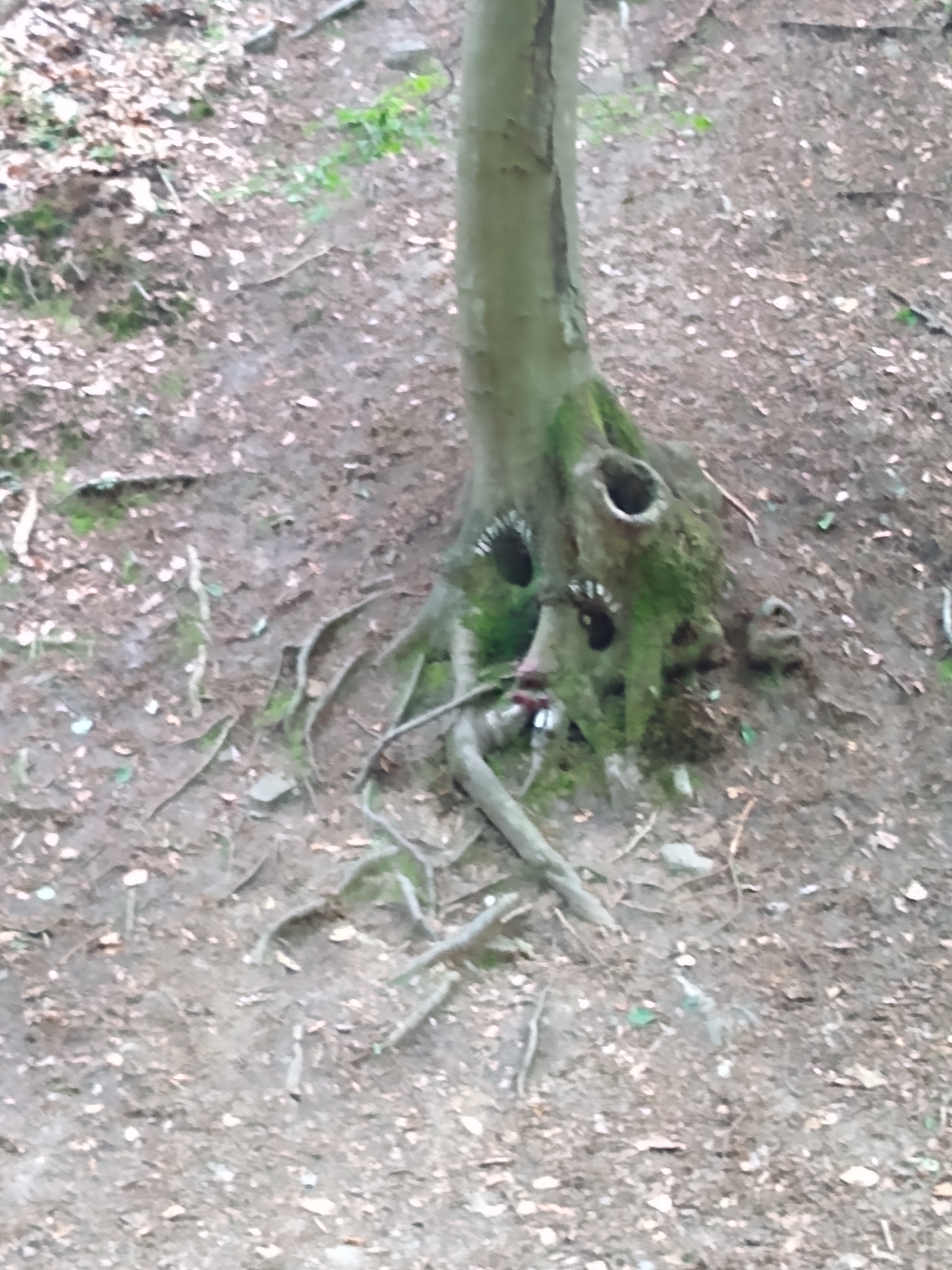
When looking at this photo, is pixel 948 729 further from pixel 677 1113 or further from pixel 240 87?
pixel 240 87

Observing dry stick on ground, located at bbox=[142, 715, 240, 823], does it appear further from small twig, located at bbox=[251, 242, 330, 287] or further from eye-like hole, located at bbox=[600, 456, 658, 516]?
small twig, located at bbox=[251, 242, 330, 287]

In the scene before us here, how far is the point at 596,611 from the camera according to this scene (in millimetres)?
4898

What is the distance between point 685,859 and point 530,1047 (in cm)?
108

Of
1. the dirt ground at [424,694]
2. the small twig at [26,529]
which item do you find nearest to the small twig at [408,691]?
the dirt ground at [424,694]

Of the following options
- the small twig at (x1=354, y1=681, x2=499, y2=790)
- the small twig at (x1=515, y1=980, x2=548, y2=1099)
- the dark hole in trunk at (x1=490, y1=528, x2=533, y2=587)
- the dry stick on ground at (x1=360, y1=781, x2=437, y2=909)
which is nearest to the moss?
the dark hole in trunk at (x1=490, y1=528, x2=533, y2=587)

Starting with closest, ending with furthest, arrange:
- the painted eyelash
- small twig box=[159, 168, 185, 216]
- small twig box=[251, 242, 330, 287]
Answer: the painted eyelash → small twig box=[251, 242, 330, 287] → small twig box=[159, 168, 185, 216]

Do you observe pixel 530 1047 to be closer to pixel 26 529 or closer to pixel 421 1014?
pixel 421 1014

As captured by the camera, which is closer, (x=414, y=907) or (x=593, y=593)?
(x=414, y=907)

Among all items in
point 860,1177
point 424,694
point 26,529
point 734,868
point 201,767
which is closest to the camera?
point 860,1177

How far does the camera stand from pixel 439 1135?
3.82m

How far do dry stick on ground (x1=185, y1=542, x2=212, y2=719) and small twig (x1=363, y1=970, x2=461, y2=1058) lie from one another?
1.88 metres

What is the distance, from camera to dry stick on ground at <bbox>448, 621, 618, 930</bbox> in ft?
14.6

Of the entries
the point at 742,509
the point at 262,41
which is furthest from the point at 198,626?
the point at 262,41

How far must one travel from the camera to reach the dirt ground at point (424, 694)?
3.69 m
